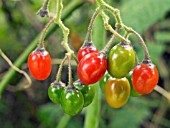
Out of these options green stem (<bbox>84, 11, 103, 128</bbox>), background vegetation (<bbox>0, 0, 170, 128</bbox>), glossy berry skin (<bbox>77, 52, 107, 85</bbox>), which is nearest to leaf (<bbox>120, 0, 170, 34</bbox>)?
green stem (<bbox>84, 11, 103, 128</bbox>)

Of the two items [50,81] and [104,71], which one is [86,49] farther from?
[50,81]

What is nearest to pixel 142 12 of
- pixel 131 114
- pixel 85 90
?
pixel 85 90

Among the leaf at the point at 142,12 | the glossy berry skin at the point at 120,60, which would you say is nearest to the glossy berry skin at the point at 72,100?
the glossy berry skin at the point at 120,60

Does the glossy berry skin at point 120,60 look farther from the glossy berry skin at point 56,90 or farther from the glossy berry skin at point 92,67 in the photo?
the glossy berry skin at point 56,90

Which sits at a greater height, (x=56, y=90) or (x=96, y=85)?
(x=56, y=90)

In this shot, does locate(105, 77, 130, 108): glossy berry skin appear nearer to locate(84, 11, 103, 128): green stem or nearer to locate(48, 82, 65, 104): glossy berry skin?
locate(48, 82, 65, 104): glossy berry skin
